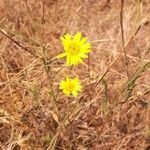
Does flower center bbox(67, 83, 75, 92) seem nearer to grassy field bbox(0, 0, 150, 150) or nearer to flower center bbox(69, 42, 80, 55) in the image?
grassy field bbox(0, 0, 150, 150)

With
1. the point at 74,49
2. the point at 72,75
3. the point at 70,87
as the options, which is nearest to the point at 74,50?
the point at 74,49

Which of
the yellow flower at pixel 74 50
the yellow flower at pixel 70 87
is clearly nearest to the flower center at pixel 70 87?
the yellow flower at pixel 70 87

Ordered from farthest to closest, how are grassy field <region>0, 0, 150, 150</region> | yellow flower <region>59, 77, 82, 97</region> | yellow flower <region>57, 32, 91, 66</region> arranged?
yellow flower <region>59, 77, 82, 97</region>, grassy field <region>0, 0, 150, 150</region>, yellow flower <region>57, 32, 91, 66</region>

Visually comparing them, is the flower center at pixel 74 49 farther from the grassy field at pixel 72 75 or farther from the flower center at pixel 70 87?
the flower center at pixel 70 87

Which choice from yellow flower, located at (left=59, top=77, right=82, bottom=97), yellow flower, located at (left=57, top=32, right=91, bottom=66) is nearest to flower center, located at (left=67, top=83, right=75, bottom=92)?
yellow flower, located at (left=59, top=77, right=82, bottom=97)

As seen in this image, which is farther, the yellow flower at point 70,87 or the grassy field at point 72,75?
the yellow flower at point 70,87

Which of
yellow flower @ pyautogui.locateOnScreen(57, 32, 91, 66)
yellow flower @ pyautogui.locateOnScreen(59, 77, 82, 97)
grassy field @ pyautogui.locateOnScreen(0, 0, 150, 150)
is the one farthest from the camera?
yellow flower @ pyautogui.locateOnScreen(59, 77, 82, 97)
